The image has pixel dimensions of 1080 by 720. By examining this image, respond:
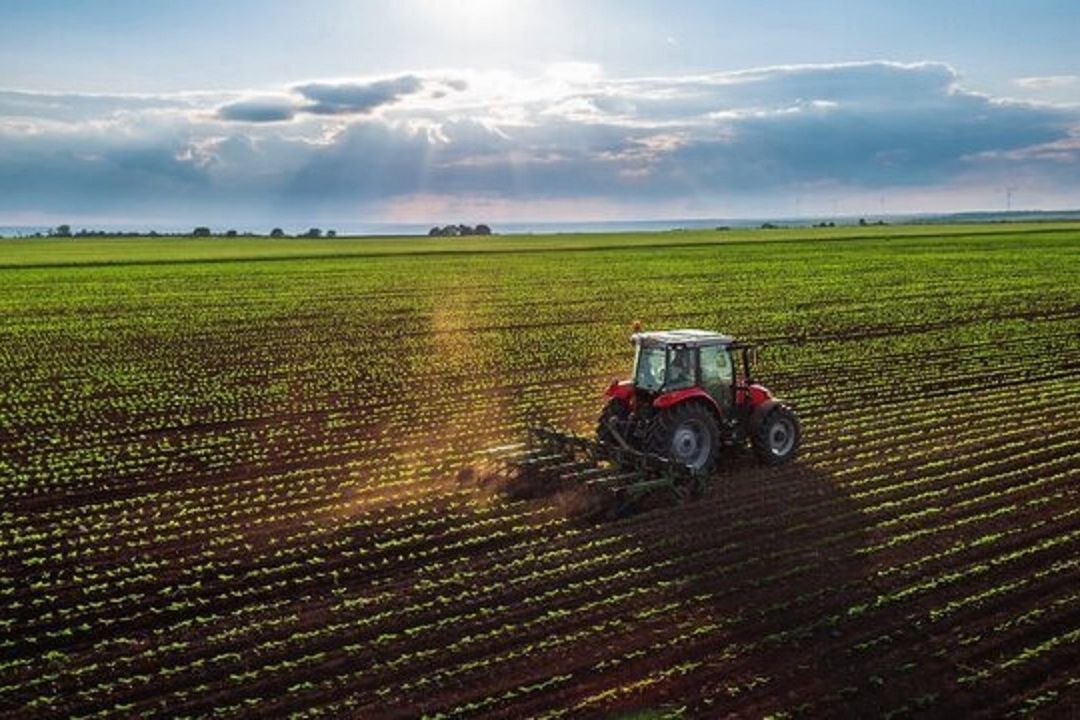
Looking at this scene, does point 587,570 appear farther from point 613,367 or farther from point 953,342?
point 953,342

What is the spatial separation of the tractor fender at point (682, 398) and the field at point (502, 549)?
47.5 inches

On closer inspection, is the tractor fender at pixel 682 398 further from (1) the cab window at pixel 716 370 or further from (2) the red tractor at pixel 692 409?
(1) the cab window at pixel 716 370

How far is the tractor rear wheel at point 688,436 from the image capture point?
1428cm

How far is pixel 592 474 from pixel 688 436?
151cm

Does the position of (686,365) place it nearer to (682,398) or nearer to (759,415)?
(682,398)

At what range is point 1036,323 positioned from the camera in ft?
110

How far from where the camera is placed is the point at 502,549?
12.5m

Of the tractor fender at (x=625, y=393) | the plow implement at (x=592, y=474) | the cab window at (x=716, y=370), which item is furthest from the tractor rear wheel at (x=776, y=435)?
the tractor fender at (x=625, y=393)

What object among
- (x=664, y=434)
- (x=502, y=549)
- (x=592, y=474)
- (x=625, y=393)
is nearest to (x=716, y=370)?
(x=625, y=393)

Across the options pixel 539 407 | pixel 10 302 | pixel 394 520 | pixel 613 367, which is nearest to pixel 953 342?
pixel 613 367

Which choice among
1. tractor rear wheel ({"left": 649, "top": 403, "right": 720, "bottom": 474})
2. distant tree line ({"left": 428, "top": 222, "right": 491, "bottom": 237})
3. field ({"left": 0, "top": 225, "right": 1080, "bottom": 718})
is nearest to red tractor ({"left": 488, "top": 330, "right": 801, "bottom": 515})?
tractor rear wheel ({"left": 649, "top": 403, "right": 720, "bottom": 474})

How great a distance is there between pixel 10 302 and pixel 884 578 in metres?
45.8

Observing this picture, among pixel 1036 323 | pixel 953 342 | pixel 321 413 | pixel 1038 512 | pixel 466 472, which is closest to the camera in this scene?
pixel 1038 512

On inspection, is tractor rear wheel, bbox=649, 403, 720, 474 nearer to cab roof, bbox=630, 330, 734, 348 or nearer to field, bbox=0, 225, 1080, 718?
field, bbox=0, 225, 1080, 718
